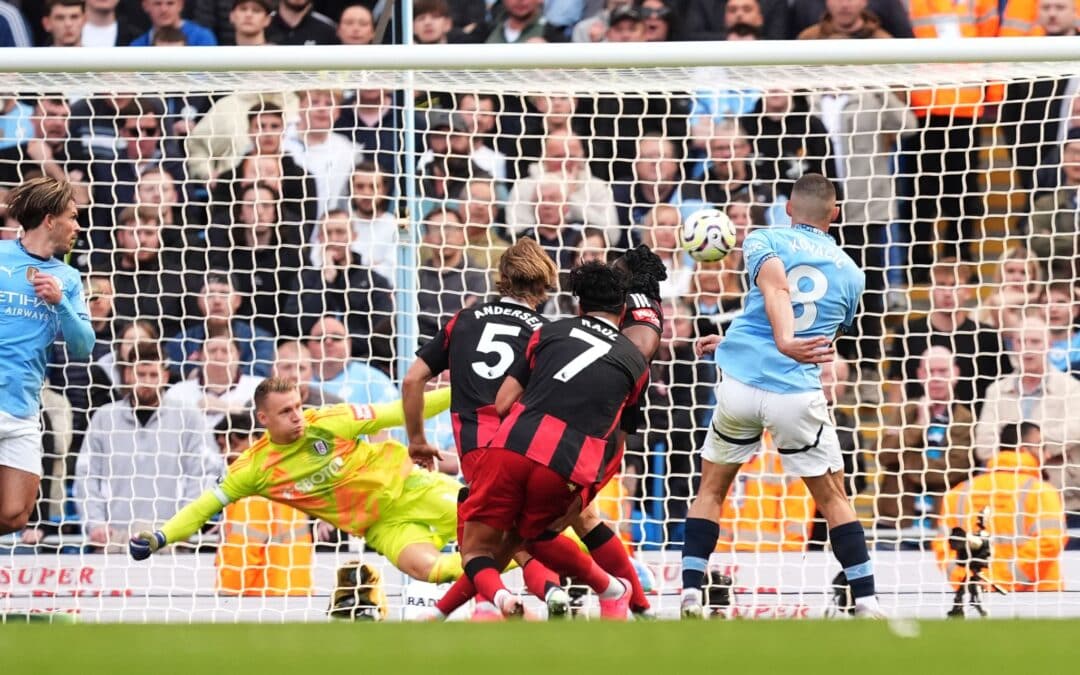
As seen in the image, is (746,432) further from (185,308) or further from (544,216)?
(185,308)

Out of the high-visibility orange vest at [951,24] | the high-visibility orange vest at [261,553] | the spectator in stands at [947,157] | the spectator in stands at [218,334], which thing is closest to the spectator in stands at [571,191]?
the spectator in stands at [218,334]

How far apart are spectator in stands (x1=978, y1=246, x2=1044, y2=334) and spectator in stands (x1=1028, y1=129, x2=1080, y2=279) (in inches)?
3.7

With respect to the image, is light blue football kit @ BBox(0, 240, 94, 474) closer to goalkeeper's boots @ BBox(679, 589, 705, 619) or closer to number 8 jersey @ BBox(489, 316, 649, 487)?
number 8 jersey @ BBox(489, 316, 649, 487)

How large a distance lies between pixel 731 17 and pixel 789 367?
3.91 meters

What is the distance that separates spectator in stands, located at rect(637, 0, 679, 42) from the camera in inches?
395

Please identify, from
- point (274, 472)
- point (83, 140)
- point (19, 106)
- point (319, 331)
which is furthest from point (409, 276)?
point (19, 106)

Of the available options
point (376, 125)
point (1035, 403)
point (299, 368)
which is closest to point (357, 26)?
point (376, 125)

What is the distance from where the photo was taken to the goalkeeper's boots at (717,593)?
311 inches

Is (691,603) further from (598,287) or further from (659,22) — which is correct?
(659,22)

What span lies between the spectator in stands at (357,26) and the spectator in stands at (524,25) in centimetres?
79

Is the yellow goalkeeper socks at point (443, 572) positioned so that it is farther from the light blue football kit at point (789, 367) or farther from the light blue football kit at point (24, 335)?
the light blue football kit at point (24, 335)

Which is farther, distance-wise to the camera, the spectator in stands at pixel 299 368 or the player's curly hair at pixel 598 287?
the spectator in stands at pixel 299 368

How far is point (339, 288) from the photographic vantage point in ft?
30.2

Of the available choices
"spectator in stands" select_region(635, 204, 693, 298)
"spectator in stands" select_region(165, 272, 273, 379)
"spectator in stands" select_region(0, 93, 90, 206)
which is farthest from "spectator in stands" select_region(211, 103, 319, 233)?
"spectator in stands" select_region(635, 204, 693, 298)
